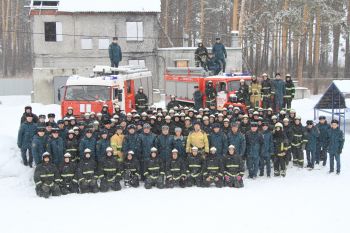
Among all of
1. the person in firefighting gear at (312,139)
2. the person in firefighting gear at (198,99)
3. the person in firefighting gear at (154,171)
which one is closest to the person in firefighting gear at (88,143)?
the person in firefighting gear at (154,171)

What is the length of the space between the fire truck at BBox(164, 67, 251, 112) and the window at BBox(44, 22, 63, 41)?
13511mm

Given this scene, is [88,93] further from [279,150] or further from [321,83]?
[321,83]

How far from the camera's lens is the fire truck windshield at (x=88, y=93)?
17.4 meters

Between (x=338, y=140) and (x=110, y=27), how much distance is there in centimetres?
2340

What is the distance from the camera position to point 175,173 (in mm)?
13359

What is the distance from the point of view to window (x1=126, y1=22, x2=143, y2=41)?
115ft

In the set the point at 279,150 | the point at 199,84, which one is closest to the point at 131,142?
the point at 279,150

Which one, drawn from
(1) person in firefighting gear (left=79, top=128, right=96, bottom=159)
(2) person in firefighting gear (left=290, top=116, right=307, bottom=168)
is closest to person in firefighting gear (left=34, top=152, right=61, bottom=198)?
(1) person in firefighting gear (left=79, top=128, right=96, bottom=159)

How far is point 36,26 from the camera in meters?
34.3

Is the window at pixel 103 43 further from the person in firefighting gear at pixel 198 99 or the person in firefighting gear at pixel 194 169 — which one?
the person in firefighting gear at pixel 194 169

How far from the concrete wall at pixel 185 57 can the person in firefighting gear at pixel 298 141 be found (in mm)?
16891

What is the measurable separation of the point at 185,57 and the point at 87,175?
2158 centimetres

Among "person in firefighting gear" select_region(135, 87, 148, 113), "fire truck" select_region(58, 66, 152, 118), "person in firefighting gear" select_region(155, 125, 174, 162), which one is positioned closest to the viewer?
"person in firefighting gear" select_region(155, 125, 174, 162)

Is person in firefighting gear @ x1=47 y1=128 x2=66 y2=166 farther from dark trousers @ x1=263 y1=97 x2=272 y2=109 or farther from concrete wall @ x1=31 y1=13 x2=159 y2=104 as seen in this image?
concrete wall @ x1=31 y1=13 x2=159 y2=104
